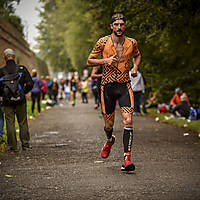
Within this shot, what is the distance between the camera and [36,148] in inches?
377

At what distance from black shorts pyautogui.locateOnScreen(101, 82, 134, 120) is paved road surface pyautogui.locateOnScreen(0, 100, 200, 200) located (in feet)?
2.83

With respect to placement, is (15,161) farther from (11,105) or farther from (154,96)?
(154,96)

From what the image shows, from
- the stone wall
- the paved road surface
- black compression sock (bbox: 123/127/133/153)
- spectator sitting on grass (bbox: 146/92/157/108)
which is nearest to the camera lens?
the paved road surface

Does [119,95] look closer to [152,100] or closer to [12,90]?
[12,90]

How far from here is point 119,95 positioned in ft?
22.6

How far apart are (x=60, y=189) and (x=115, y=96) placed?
185 cm

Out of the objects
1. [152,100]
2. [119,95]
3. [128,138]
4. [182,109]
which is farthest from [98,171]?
[152,100]

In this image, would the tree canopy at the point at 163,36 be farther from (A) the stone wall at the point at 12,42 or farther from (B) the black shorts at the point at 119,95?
(A) the stone wall at the point at 12,42

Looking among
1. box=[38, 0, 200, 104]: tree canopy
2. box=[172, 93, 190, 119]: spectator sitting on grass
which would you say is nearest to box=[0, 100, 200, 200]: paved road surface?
box=[38, 0, 200, 104]: tree canopy

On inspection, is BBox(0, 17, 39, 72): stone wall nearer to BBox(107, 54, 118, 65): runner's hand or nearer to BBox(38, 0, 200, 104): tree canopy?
BBox(38, 0, 200, 104): tree canopy

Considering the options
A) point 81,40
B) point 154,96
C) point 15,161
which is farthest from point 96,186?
point 81,40

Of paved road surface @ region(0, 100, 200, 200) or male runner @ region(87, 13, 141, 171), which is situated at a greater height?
male runner @ region(87, 13, 141, 171)

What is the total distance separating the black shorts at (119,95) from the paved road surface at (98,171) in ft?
2.83

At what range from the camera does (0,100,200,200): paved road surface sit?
529 centimetres
